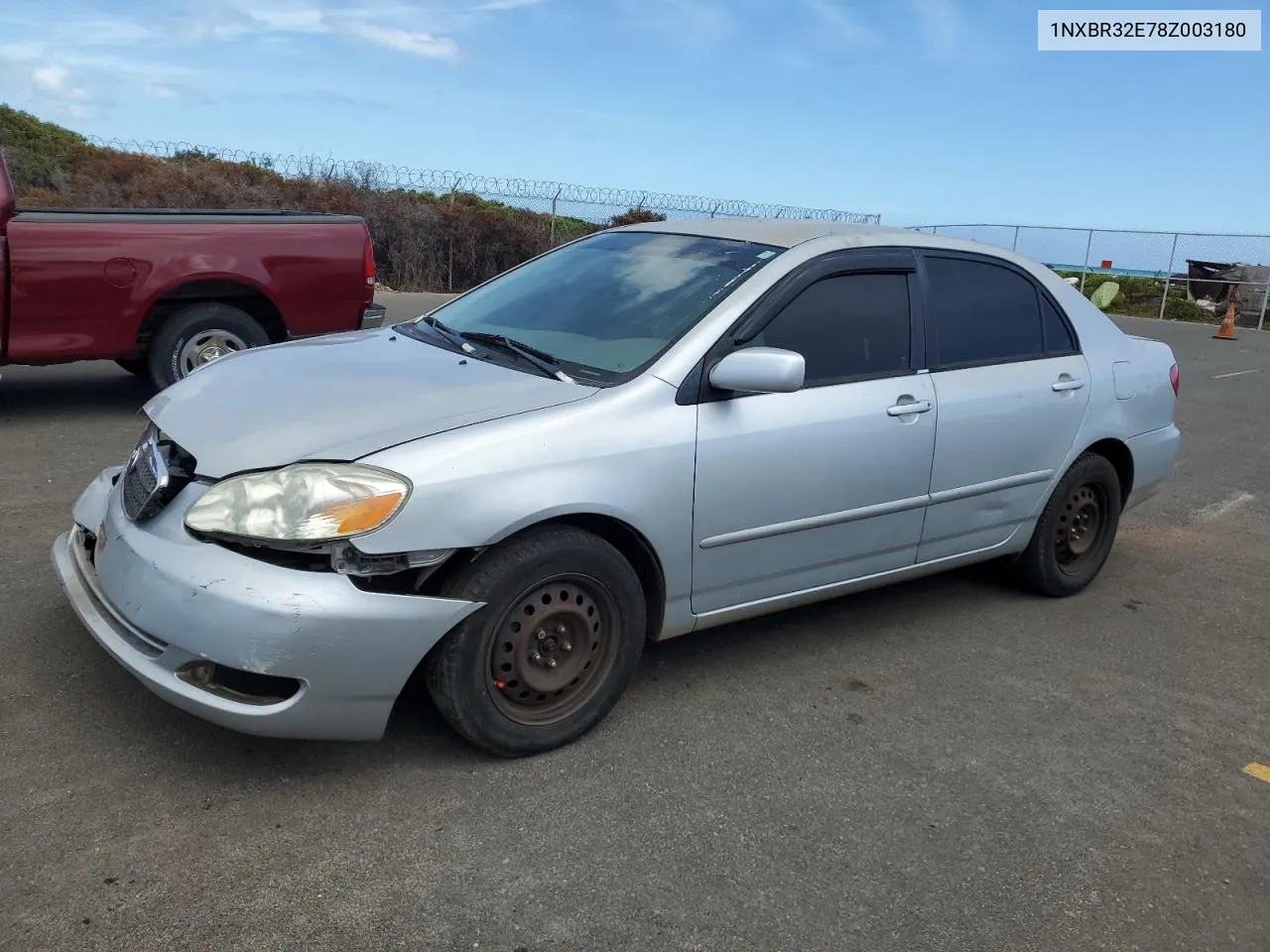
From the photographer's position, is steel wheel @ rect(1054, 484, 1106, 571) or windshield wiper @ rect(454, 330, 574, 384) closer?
windshield wiper @ rect(454, 330, 574, 384)

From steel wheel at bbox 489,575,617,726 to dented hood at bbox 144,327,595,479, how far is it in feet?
1.87

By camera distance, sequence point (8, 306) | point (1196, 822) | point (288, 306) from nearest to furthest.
A: point (1196, 822) < point (8, 306) < point (288, 306)

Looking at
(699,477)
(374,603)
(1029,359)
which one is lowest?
(374,603)

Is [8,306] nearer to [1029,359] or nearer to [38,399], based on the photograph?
[38,399]

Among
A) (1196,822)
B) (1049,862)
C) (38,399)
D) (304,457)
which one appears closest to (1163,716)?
(1196,822)

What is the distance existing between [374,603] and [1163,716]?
2.86 m

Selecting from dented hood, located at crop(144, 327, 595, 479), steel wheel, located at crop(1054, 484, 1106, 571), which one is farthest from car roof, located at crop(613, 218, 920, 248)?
steel wheel, located at crop(1054, 484, 1106, 571)

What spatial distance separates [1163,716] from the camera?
3932 millimetres

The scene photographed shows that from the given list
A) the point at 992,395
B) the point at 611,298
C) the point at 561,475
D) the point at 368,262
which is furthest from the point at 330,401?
the point at 368,262

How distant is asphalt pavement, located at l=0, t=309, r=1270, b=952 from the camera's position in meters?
2.59

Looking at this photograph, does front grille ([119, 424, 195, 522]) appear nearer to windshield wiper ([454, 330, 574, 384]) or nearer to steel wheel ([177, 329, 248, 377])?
windshield wiper ([454, 330, 574, 384])

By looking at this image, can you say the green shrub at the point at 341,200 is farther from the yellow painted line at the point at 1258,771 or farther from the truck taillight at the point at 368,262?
the yellow painted line at the point at 1258,771

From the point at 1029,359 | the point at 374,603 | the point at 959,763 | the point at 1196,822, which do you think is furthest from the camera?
the point at 1029,359

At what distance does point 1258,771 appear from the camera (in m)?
3.59
